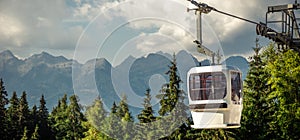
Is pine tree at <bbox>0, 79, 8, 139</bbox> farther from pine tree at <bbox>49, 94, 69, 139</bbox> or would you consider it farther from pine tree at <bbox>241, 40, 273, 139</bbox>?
pine tree at <bbox>241, 40, 273, 139</bbox>

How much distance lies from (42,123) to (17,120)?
9.46 metres

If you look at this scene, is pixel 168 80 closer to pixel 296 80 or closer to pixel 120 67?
pixel 296 80

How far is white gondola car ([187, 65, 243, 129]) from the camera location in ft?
88.9

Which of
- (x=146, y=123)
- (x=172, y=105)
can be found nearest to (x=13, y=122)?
(x=146, y=123)

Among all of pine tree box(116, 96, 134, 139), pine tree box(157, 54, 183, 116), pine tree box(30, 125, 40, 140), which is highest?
pine tree box(157, 54, 183, 116)

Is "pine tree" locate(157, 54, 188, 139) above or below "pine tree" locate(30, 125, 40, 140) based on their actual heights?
above

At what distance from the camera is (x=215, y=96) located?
27469 millimetres

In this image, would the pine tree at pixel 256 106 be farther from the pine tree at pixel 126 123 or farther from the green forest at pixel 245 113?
the pine tree at pixel 126 123

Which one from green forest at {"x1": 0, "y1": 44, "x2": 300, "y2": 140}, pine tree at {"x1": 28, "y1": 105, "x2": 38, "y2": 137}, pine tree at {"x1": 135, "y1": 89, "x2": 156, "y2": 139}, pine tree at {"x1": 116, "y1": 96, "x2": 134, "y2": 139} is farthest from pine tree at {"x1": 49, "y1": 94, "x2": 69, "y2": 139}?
pine tree at {"x1": 135, "y1": 89, "x2": 156, "y2": 139}

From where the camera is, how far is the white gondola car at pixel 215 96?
27.1 metres

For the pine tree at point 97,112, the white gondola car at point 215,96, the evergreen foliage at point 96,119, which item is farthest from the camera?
the evergreen foliage at point 96,119

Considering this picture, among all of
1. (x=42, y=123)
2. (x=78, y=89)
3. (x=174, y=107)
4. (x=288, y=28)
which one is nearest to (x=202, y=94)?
(x=288, y=28)

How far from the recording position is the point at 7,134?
7950 cm

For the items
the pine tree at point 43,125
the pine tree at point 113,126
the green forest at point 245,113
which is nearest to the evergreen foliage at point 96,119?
the green forest at point 245,113
